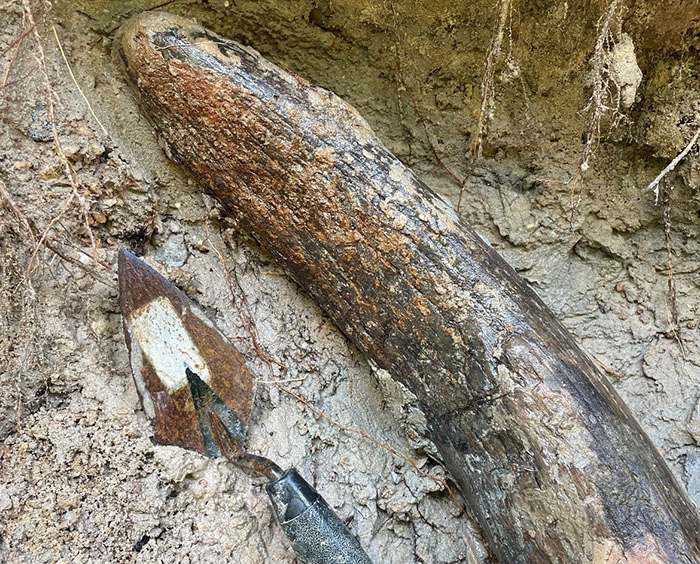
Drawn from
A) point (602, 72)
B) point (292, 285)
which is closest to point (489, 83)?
point (602, 72)

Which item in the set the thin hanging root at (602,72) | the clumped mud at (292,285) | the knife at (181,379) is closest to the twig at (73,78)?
the clumped mud at (292,285)

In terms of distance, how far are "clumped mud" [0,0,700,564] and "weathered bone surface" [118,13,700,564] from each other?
12cm

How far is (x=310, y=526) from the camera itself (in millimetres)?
1021

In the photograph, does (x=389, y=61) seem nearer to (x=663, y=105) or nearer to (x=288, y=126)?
(x=288, y=126)

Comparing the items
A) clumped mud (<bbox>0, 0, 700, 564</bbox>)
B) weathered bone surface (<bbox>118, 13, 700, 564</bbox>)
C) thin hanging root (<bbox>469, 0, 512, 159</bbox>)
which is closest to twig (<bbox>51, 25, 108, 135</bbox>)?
clumped mud (<bbox>0, 0, 700, 564</bbox>)

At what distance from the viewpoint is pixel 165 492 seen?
1064 millimetres

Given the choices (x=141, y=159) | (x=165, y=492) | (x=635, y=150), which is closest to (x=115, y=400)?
(x=165, y=492)

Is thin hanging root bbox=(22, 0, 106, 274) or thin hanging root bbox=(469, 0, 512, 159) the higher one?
thin hanging root bbox=(469, 0, 512, 159)

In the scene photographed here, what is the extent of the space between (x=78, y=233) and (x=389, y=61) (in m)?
0.89

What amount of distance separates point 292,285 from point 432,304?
1.37 feet

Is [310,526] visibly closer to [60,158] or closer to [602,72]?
[60,158]

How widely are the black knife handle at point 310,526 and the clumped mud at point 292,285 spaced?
9 cm

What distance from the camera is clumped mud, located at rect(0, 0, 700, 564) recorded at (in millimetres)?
1062

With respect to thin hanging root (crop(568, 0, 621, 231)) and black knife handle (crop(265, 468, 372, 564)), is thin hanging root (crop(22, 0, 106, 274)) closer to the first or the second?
black knife handle (crop(265, 468, 372, 564))
